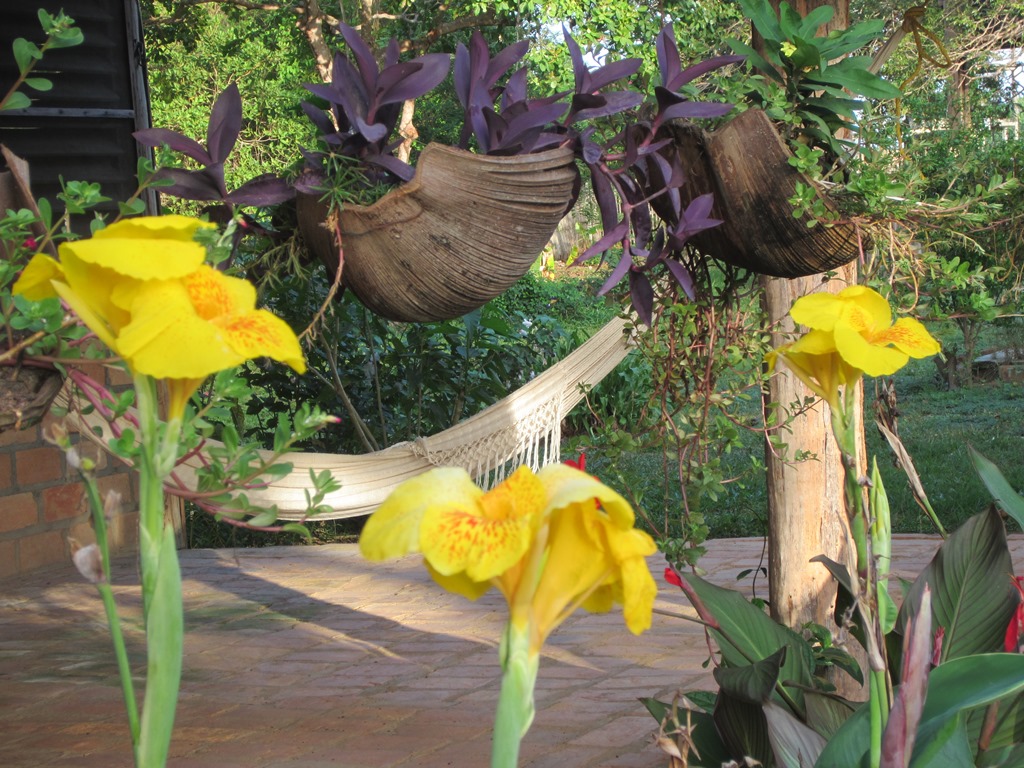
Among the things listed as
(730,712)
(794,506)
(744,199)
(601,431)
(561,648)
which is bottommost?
(561,648)

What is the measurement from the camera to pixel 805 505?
2.10 meters

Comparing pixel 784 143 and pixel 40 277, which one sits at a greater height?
pixel 784 143

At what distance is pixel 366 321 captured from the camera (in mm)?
4816

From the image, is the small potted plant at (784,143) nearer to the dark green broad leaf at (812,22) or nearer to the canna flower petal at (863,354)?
the dark green broad leaf at (812,22)

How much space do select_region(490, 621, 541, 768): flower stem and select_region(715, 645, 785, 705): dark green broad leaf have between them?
105 cm

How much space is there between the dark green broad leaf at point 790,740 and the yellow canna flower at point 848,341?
63cm

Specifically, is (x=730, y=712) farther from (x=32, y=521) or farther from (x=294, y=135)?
(x=294, y=135)

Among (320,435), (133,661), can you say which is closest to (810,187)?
(133,661)

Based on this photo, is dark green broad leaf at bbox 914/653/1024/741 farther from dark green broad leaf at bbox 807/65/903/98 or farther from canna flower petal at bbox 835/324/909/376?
dark green broad leaf at bbox 807/65/903/98

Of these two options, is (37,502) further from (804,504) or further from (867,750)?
(867,750)

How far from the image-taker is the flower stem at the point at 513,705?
0.45 meters

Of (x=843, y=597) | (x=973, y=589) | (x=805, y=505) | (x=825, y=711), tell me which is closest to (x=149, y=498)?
(x=825, y=711)

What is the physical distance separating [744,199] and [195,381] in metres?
1.14

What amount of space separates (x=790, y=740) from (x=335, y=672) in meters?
1.67
